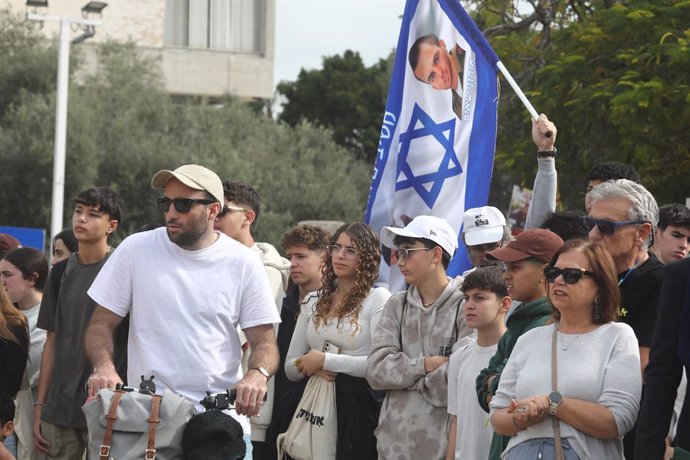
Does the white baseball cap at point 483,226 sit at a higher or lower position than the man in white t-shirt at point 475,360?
higher

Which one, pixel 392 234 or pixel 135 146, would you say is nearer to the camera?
pixel 392 234

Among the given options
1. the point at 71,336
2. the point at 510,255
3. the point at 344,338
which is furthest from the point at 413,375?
the point at 71,336

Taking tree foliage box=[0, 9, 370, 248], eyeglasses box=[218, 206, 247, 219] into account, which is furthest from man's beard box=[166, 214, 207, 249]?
tree foliage box=[0, 9, 370, 248]

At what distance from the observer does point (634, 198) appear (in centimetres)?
615

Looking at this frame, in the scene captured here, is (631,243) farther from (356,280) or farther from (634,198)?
(356,280)

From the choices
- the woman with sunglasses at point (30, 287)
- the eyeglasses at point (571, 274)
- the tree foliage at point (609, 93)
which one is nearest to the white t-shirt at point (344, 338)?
the woman with sunglasses at point (30, 287)

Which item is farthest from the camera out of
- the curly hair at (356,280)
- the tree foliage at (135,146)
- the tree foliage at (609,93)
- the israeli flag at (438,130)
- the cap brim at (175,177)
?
the tree foliage at (135,146)

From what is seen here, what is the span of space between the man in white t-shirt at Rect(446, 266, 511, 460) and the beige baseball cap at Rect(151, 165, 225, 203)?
54.7 inches

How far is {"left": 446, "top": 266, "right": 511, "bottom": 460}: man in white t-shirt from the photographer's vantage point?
6766mm

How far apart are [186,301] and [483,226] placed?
2.22m

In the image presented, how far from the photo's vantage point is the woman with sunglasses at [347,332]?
7898 millimetres

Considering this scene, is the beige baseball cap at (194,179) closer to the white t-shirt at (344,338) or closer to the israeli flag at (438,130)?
the white t-shirt at (344,338)

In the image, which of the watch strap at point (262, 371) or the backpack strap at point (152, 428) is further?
the watch strap at point (262, 371)

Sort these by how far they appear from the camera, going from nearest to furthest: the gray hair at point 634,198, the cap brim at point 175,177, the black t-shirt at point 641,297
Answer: the black t-shirt at point 641,297 → the gray hair at point 634,198 → the cap brim at point 175,177
